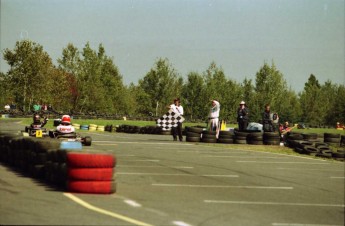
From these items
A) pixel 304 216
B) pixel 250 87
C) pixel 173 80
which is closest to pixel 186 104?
pixel 173 80

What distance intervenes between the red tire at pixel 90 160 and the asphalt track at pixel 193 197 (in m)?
0.52

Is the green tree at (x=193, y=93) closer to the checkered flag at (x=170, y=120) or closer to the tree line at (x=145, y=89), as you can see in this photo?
the tree line at (x=145, y=89)

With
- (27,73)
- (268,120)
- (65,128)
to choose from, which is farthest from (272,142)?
(27,73)

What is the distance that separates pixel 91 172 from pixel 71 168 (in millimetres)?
373

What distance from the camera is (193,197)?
11.4 m

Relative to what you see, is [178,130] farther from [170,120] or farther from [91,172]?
[91,172]

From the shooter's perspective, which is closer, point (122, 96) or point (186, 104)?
point (186, 104)

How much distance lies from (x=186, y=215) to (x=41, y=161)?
515 centimetres

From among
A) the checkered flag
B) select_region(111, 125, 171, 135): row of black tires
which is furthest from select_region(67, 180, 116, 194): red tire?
select_region(111, 125, 171, 135): row of black tires

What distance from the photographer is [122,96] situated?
115125mm

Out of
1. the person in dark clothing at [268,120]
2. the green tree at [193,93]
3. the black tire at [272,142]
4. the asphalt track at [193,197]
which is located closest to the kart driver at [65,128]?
the asphalt track at [193,197]

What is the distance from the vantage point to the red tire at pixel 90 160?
1097 cm

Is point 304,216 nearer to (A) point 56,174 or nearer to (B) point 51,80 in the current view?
(A) point 56,174

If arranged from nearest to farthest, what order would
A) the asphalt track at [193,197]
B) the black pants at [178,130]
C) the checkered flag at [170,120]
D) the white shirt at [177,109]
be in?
the asphalt track at [193,197]
the white shirt at [177,109]
the checkered flag at [170,120]
the black pants at [178,130]
